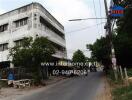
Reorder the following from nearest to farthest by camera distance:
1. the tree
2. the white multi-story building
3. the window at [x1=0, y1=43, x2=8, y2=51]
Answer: the tree, the white multi-story building, the window at [x1=0, y1=43, x2=8, y2=51]

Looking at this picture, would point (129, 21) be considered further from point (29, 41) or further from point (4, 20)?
point (4, 20)

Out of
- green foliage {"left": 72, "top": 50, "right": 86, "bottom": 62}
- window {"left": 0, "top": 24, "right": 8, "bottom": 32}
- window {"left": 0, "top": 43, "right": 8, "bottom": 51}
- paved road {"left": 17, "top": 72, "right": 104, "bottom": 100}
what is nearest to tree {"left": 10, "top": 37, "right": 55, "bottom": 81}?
paved road {"left": 17, "top": 72, "right": 104, "bottom": 100}

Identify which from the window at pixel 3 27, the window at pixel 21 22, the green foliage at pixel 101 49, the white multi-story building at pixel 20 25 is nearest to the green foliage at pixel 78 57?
the green foliage at pixel 101 49

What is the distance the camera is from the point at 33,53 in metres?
28.5

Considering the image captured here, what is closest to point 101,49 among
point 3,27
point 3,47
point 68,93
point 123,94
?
point 3,47

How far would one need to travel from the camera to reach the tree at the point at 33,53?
28469mm

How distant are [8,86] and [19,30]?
1156cm

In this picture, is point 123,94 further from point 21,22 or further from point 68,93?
point 21,22

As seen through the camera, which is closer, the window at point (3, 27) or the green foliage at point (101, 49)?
the window at point (3, 27)

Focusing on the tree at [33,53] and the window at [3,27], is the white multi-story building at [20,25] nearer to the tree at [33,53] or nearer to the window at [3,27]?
the window at [3,27]

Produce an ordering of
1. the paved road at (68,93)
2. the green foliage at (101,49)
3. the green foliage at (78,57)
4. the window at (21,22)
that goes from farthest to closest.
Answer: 1. the green foliage at (78,57)
2. the green foliage at (101,49)
3. the window at (21,22)
4. the paved road at (68,93)

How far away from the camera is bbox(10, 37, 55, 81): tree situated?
28469 mm

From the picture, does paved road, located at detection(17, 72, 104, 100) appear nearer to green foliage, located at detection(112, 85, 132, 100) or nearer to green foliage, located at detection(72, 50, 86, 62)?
green foliage, located at detection(112, 85, 132, 100)

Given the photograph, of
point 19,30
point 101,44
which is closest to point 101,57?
point 101,44
